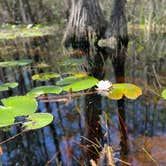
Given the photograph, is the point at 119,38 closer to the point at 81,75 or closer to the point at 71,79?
the point at 81,75

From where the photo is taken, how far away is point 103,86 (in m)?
2.71

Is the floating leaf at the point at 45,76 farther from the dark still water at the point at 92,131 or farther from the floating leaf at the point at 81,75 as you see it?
the floating leaf at the point at 81,75

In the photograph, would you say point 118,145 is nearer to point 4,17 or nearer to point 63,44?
point 63,44

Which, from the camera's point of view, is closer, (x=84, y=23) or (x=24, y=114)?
(x=24, y=114)

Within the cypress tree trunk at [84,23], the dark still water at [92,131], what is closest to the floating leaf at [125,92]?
the dark still water at [92,131]

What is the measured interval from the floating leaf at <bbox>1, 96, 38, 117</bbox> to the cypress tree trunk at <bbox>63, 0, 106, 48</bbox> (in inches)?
141

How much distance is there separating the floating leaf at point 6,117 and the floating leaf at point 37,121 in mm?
110

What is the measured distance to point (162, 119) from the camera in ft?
7.00

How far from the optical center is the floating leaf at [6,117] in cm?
212

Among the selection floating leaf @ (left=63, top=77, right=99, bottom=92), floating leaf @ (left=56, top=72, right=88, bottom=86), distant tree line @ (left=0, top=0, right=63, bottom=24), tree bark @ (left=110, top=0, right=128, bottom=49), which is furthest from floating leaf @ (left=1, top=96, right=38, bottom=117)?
distant tree line @ (left=0, top=0, right=63, bottom=24)

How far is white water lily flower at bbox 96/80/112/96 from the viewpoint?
8.79 ft

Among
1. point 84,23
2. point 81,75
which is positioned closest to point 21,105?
point 81,75

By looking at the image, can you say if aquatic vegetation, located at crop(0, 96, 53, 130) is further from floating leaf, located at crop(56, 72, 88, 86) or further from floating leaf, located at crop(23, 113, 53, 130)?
floating leaf, located at crop(56, 72, 88, 86)

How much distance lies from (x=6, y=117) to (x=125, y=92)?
3.38 feet
